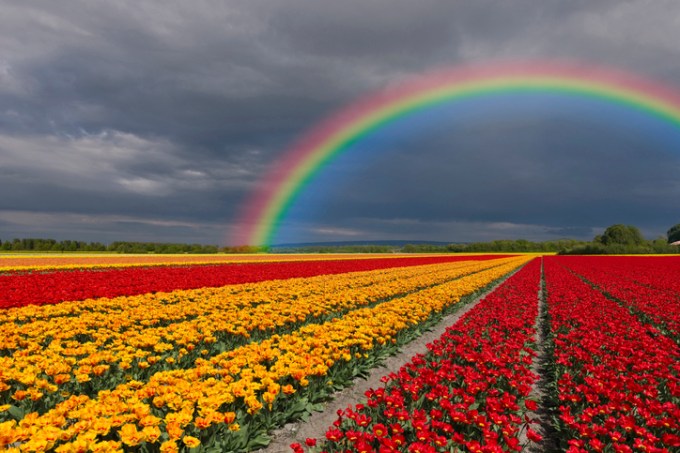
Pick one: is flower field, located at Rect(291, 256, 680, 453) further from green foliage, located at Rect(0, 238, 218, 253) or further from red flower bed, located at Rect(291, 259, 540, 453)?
green foliage, located at Rect(0, 238, 218, 253)

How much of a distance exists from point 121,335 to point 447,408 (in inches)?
265

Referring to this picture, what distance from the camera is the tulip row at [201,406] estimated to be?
13.5 feet

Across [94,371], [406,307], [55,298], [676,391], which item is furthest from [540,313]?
[55,298]

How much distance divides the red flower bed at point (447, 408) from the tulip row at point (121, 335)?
152 inches

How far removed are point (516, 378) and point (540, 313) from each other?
469 inches

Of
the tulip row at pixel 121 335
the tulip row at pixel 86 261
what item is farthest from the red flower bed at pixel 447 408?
the tulip row at pixel 86 261

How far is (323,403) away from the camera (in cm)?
687

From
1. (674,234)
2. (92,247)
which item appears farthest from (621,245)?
(92,247)

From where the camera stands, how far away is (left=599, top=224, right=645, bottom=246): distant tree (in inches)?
Answer: 4580

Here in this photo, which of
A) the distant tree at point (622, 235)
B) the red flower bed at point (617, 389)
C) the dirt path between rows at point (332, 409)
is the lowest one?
the dirt path between rows at point (332, 409)

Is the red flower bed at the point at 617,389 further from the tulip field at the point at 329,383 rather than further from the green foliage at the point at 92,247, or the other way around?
the green foliage at the point at 92,247

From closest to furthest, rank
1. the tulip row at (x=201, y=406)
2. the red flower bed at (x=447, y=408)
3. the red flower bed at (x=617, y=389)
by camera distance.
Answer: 1. the tulip row at (x=201, y=406)
2. the red flower bed at (x=447, y=408)
3. the red flower bed at (x=617, y=389)

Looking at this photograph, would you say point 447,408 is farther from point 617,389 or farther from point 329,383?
point 617,389

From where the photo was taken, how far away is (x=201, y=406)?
4848mm
